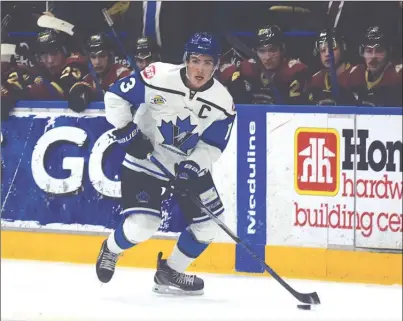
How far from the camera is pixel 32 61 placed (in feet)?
15.3

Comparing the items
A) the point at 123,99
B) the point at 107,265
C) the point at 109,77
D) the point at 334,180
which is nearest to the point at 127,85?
the point at 123,99

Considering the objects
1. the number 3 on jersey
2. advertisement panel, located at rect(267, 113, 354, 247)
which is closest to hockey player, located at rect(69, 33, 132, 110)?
the number 3 on jersey

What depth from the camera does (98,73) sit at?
4.59 metres

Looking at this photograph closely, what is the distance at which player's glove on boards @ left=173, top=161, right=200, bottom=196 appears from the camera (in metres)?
4.14

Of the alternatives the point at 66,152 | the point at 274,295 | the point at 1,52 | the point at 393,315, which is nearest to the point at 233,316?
the point at 274,295

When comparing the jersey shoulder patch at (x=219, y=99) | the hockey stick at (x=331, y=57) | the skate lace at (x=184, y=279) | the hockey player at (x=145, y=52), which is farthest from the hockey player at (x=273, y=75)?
the skate lace at (x=184, y=279)

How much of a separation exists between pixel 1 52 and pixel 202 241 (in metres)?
1.19

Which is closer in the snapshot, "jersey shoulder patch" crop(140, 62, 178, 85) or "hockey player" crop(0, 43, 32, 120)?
"jersey shoulder patch" crop(140, 62, 178, 85)

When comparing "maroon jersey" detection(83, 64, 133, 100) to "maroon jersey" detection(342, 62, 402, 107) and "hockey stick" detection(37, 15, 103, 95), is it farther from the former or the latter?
"maroon jersey" detection(342, 62, 402, 107)

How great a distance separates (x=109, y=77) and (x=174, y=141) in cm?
54

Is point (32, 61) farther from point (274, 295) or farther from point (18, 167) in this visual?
point (274, 295)

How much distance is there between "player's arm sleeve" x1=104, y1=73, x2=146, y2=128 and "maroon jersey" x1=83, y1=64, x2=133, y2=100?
1.04 ft

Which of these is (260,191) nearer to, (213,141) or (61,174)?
(213,141)

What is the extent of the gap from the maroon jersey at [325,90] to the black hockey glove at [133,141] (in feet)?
2.41
